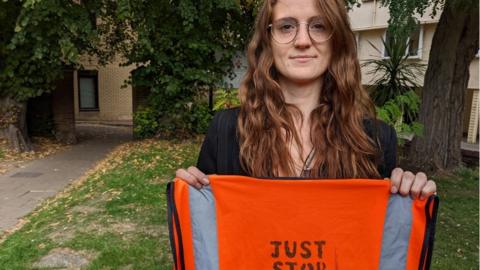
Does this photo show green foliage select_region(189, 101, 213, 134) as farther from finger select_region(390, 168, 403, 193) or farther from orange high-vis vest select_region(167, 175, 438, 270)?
finger select_region(390, 168, 403, 193)

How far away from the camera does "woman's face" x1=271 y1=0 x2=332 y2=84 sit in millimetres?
1621

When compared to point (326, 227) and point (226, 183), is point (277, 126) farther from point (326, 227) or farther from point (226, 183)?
point (326, 227)

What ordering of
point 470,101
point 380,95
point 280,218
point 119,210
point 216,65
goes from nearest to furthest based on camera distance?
point 280,218
point 119,210
point 380,95
point 216,65
point 470,101

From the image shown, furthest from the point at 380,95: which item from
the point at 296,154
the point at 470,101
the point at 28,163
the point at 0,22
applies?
the point at 470,101

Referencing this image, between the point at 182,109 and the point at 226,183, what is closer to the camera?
the point at 226,183

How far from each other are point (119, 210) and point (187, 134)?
21.3 feet

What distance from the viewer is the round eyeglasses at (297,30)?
1628mm

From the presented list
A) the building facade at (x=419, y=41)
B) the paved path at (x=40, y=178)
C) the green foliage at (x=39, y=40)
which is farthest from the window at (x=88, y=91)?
the building facade at (x=419, y=41)

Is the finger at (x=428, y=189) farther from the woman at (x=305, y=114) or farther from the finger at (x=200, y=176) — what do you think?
the finger at (x=200, y=176)

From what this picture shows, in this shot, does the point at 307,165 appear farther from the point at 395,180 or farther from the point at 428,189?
the point at 428,189

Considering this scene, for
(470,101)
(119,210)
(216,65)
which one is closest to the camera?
(119,210)

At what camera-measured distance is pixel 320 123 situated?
5.66 feet

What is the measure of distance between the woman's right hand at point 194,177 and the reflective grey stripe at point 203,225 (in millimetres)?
21

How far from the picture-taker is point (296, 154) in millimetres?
1727
